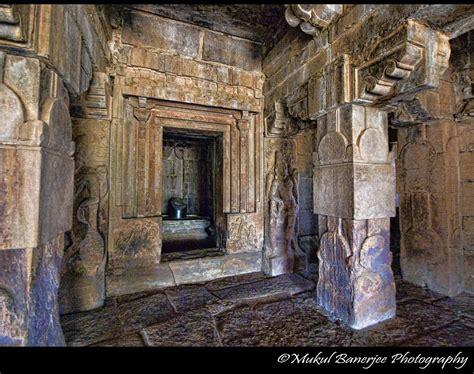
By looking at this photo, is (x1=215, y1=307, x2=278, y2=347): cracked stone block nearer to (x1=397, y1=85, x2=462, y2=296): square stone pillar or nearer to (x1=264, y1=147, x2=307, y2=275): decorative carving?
(x1=264, y1=147, x2=307, y2=275): decorative carving

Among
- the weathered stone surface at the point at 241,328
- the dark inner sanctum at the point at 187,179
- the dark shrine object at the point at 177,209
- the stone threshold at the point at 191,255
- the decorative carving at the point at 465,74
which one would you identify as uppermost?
the decorative carving at the point at 465,74

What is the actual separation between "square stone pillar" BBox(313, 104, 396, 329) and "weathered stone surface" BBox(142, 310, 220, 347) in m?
1.32

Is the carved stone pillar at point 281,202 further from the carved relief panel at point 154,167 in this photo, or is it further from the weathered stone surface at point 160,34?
the weathered stone surface at point 160,34

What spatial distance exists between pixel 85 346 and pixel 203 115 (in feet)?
10.4

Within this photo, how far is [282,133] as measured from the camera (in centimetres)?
416

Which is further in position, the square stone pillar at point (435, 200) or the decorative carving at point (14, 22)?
the square stone pillar at point (435, 200)

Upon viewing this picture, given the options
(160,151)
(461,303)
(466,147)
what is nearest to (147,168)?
(160,151)

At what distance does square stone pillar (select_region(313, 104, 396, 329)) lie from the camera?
7.83 ft

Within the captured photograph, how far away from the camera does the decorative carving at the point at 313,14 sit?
246cm

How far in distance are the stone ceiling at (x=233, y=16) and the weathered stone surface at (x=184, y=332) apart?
3.83 m

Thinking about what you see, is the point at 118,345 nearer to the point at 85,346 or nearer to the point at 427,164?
the point at 85,346

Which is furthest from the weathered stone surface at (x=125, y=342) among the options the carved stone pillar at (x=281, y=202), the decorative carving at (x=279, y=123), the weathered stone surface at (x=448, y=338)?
the decorative carving at (x=279, y=123)

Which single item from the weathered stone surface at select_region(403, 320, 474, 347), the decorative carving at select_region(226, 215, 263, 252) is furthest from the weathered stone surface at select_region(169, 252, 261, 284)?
the weathered stone surface at select_region(403, 320, 474, 347)

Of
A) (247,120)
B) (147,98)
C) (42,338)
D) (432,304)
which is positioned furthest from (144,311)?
(432,304)
